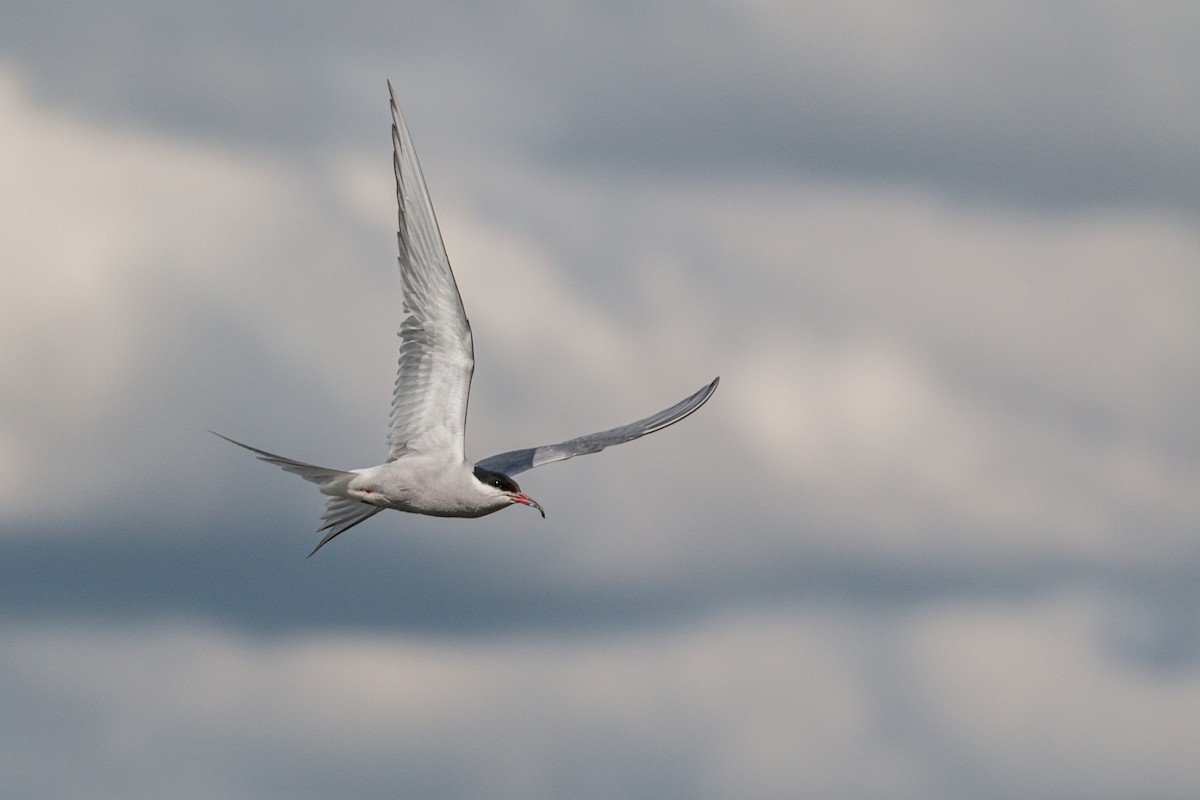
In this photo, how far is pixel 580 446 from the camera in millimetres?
42781

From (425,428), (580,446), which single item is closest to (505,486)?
(425,428)

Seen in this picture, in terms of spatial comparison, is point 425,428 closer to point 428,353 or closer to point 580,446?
point 428,353

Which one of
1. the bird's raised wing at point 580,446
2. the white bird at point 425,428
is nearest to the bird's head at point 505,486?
the white bird at point 425,428

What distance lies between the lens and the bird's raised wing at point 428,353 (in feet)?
117

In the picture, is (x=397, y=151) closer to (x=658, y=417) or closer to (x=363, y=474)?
(x=363, y=474)

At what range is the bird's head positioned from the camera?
1436 inches

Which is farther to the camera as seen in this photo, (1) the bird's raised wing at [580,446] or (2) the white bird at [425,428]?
(1) the bird's raised wing at [580,446]

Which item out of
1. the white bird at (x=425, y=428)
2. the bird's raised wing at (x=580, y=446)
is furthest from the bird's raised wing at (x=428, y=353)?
the bird's raised wing at (x=580, y=446)

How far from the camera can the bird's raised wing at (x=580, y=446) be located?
1636 inches

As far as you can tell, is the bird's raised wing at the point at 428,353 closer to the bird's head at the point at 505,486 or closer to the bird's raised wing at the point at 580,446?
the bird's head at the point at 505,486

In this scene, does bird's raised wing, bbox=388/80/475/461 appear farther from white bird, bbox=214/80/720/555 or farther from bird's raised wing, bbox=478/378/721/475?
bird's raised wing, bbox=478/378/721/475

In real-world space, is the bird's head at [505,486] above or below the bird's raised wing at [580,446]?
below

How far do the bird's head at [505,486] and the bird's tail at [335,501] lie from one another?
234 cm

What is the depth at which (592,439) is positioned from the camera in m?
43.1
